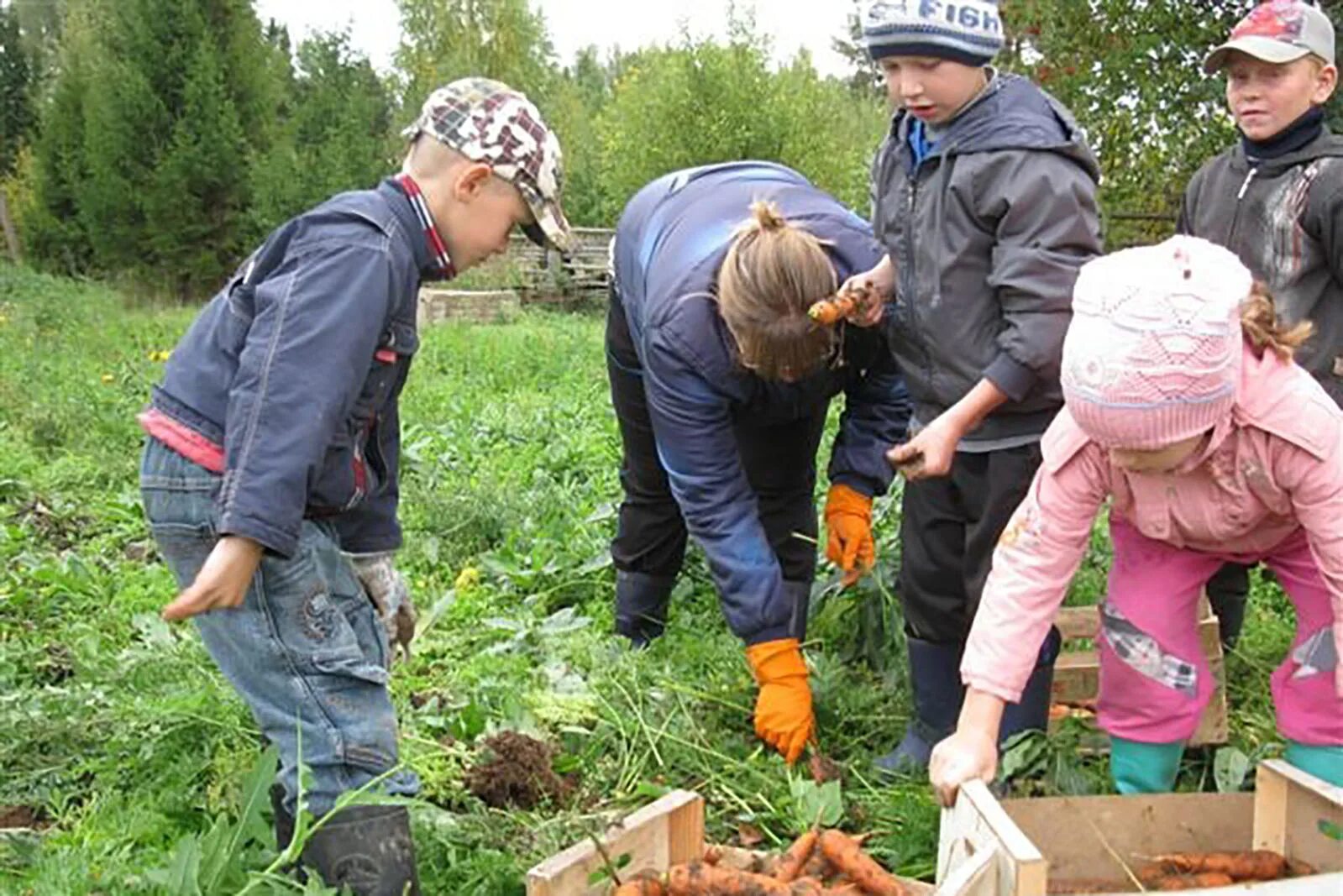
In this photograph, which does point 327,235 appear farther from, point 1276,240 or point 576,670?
point 1276,240

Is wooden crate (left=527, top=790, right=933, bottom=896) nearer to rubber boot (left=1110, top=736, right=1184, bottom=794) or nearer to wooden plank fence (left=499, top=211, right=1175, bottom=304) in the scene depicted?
rubber boot (left=1110, top=736, right=1184, bottom=794)

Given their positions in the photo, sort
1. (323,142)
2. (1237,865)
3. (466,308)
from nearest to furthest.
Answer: (1237,865)
(466,308)
(323,142)

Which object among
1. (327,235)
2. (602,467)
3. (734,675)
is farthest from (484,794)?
(602,467)

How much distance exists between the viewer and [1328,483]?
2.24 meters

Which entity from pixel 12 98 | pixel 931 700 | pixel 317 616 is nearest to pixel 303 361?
pixel 317 616

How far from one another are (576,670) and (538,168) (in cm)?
167

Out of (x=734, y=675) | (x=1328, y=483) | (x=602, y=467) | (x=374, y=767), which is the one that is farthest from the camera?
(x=602, y=467)

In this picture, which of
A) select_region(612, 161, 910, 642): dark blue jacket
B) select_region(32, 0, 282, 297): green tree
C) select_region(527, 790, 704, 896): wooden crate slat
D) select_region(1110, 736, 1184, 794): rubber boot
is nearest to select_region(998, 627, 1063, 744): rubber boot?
select_region(1110, 736, 1184, 794): rubber boot

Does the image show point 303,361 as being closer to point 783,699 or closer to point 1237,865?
point 783,699

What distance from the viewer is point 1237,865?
2217 mm

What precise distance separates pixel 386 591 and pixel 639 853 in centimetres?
81

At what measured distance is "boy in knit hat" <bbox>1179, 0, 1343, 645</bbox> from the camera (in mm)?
3299

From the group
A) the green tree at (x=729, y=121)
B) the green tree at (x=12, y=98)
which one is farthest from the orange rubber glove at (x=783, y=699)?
the green tree at (x=12, y=98)

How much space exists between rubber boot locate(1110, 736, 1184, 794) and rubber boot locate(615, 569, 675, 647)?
5.63 ft
